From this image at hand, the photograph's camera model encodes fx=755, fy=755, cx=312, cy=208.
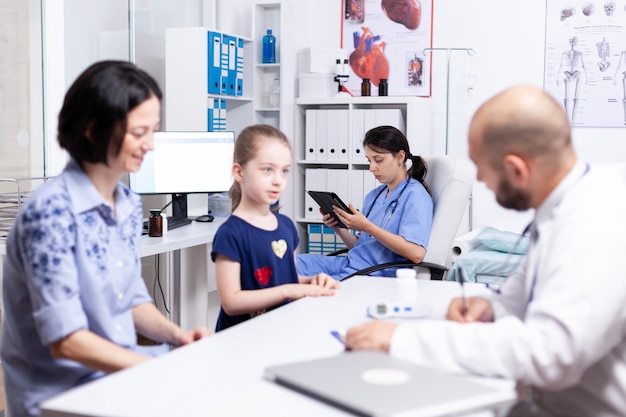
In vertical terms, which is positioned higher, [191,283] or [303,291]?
[303,291]

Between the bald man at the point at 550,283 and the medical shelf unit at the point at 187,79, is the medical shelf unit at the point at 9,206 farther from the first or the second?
the bald man at the point at 550,283

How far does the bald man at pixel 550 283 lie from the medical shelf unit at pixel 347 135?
11.9 ft

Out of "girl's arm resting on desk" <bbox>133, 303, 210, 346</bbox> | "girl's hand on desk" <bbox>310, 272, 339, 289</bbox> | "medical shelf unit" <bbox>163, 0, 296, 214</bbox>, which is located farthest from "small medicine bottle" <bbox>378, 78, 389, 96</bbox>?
"girl's arm resting on desk" <bbox>133, 303, 210, 346</bbox>

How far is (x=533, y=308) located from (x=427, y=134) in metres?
4.16

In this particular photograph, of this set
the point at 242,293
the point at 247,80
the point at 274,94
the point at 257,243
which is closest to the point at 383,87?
the point at 274,94

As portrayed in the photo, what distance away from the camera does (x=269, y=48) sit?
5219 millimetres

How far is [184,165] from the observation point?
3947 mm

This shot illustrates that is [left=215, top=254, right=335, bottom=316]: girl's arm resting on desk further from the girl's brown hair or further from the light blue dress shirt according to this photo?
the light blue dress shirt

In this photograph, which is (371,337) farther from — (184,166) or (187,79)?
(187,79)

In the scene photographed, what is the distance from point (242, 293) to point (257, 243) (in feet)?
0.51

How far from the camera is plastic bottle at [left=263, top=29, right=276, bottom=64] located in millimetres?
5211

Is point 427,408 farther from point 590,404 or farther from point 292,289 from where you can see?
point 292,289

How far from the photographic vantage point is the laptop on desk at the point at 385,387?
1.13m

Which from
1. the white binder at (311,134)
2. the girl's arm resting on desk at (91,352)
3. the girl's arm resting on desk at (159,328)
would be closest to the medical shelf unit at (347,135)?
the white binder at (311,134)
